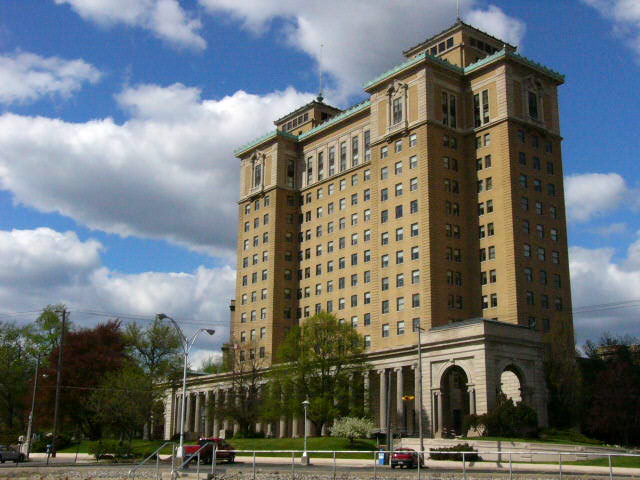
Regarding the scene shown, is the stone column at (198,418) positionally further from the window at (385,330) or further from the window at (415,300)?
the window at (415,300)

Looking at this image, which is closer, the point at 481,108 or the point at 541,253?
the point at 541,253

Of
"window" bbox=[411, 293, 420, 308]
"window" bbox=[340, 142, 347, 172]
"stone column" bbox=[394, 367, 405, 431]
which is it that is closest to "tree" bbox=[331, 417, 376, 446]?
"stone column" bbox=[394, 367, 405, 431]

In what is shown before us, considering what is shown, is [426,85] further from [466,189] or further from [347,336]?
[347,336]

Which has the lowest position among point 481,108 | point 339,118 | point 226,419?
point 226,419

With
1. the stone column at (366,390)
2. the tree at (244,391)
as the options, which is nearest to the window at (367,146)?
the tree at (244,391)

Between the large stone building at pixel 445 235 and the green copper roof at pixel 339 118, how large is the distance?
287mm

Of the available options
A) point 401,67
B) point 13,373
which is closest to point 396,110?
point 401,67

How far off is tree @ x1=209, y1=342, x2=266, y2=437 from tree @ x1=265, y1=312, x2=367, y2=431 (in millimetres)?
9798

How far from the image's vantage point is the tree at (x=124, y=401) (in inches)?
3115

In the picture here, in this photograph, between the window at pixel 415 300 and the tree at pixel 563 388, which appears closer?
the tree at pixel 563 388

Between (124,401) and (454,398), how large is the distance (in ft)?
118

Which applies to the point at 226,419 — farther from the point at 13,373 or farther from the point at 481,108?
the point at 481,108

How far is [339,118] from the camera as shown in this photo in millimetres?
114938

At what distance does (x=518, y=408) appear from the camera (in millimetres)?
70000
